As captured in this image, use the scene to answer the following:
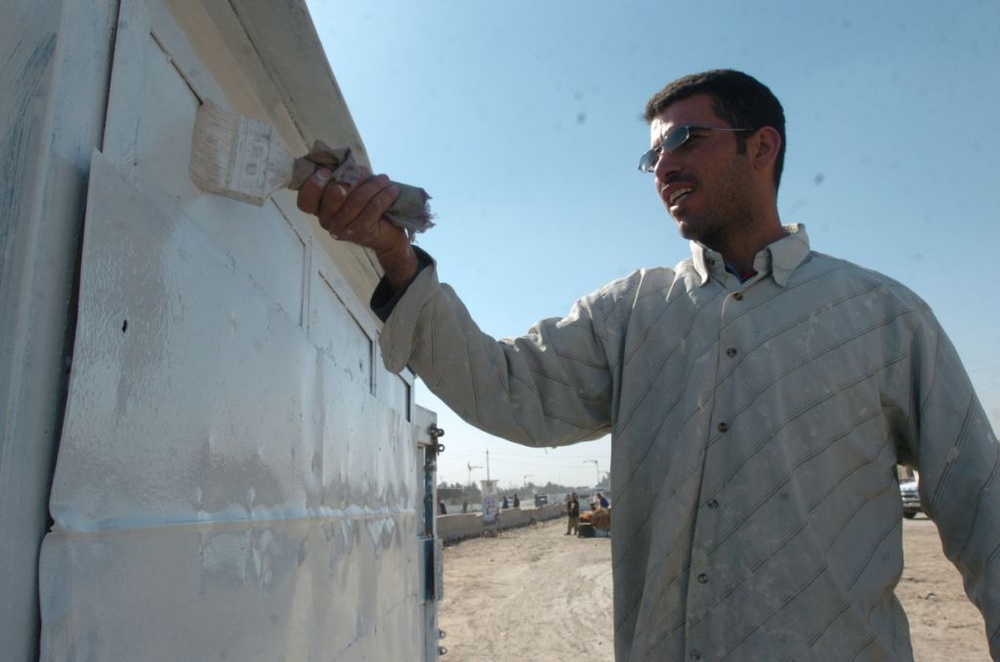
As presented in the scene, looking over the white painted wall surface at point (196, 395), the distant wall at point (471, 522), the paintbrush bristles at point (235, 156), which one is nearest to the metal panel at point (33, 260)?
the white painted wall surface at point (196, 395)

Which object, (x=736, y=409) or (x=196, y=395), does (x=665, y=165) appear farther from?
(x=196, y=395)

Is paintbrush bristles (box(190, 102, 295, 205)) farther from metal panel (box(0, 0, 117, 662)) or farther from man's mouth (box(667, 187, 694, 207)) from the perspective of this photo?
man's mouth (box(667, 187, 694, 207))

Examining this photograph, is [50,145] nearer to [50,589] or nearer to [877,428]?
[50,589]

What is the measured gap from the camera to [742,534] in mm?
1567

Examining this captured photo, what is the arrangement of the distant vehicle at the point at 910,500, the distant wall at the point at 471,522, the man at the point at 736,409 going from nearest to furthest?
1. the man at the point at 736,409
2. the distant wall at the point at 471,522
3. the distant vehicle at the point at 910,500

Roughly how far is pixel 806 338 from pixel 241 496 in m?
1.27

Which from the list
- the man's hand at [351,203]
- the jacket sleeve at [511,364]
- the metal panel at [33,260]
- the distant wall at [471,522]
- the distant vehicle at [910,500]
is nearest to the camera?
the metal panel at [33,260]

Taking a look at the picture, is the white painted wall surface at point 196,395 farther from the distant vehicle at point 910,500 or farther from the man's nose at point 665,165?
the distant vehicle at point 910,500

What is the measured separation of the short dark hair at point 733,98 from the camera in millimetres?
1938

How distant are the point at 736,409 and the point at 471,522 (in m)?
26.0

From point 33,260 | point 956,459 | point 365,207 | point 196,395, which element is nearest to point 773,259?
point 956,459

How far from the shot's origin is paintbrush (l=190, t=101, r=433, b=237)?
1.45m

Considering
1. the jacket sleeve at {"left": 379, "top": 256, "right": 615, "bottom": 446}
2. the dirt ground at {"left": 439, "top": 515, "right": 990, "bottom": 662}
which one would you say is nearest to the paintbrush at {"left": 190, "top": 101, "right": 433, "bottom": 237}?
the jacket sleeve at {"left": 379, "top": 256, "right": 615, "bottom": 446}

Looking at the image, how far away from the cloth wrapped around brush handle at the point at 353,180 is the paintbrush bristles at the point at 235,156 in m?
0.03
